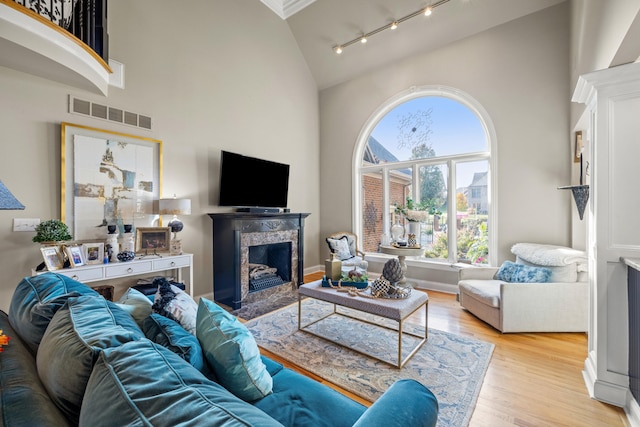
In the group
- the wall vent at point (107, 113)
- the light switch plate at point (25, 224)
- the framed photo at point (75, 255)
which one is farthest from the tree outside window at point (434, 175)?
the light switch plate at point (25, 224)

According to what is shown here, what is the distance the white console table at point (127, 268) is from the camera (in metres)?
2.46

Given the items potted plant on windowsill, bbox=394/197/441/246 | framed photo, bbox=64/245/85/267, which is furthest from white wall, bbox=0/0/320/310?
potted plant on windowsill, bbox=394/197/441/246

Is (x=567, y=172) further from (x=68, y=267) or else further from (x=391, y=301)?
(x=68, y=267)

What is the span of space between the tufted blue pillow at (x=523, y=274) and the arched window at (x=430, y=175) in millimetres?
756

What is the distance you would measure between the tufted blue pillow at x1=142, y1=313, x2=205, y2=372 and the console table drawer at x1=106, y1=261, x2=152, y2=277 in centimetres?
190

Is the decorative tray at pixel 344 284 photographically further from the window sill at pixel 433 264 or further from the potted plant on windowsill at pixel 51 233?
the potted plant on windowsill at pixel 51 233

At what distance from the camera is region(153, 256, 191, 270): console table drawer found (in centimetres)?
299

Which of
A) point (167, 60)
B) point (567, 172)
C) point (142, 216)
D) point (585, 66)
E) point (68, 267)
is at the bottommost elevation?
point (68, 267)

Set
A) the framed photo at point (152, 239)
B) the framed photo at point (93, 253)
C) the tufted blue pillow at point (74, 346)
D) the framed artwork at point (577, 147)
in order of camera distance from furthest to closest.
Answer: the framed artwork at point (577, 147), the framed photo at point (152, 239), the framed photo at point (93, 253), the tufted blue pillow at point (74, 346)

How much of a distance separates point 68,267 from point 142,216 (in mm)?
920

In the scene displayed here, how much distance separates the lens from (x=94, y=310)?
98 centimetres

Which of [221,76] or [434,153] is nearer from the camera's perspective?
[221,76]

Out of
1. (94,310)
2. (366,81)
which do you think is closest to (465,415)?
(94,310)

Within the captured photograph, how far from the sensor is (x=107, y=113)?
2.96 metres
